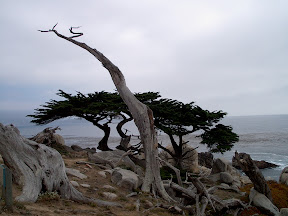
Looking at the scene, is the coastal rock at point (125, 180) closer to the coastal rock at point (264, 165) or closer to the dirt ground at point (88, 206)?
the dirt ground at point (88, 206)

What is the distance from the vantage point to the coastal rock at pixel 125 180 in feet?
27.2

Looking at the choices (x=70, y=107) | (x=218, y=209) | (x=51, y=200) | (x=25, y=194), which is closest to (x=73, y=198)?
(x=51, y=200)

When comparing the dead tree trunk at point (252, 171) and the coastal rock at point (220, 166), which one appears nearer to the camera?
the dead tree trunk at point (252, 171)

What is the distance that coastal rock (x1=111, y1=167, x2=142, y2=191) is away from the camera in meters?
8.28

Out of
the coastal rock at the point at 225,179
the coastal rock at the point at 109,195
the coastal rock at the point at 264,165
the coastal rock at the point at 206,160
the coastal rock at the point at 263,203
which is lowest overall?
the coastal rock at the point at 264,165

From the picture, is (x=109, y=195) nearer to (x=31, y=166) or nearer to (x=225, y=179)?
(x=31, y=166)

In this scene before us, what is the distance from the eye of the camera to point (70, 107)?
1516 cm

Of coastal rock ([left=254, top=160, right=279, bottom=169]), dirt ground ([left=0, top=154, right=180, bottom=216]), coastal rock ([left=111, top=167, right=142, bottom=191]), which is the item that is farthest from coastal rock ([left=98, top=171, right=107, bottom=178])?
coastal rock ([left=254, top=160, right=279, bottom=169])

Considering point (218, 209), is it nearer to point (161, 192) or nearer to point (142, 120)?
point (161, 192)

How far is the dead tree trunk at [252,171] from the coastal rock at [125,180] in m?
3.38

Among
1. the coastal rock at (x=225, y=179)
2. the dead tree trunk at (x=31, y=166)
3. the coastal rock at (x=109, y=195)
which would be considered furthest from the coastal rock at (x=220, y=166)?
the dead tree trunk at (x=31, y=166)

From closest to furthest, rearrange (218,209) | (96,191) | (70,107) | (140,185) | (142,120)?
1. (96,191)
2. (218,209)
3. (142,120)
4. (140,185)
5. (70,107)

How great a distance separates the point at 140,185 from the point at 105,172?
4.57 feet

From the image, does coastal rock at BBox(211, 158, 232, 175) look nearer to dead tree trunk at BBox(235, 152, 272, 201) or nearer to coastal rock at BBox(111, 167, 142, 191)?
dead tree trunk at BBox(235, 152, 272, 201)
